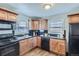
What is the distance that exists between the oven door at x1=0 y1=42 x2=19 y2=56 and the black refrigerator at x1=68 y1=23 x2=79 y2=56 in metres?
0.98

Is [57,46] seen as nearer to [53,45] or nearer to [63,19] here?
[53,45]

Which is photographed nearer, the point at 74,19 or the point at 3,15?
the point at 3,15

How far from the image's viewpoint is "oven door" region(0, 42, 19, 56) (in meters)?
1.39

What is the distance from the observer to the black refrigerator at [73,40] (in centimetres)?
155

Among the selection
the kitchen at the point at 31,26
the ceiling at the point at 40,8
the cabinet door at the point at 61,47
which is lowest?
the cabinet door at the point at 61,47

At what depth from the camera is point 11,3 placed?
1.42 metres

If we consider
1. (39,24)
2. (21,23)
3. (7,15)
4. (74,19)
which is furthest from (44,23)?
(7,15)

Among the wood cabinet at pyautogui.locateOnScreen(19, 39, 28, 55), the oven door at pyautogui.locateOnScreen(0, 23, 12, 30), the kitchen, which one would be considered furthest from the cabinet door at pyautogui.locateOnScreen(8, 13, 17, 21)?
the wood cabinet at pyautogui.locateOnScreen(19, 39, 28, 55)

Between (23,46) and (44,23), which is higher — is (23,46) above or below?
below

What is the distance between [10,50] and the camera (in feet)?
4.85

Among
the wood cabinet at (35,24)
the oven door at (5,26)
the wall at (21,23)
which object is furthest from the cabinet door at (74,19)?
the oven door at (5,26)

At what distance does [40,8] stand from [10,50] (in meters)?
0.90

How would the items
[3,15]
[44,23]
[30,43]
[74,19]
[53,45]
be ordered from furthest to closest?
[53,45] → [30,43] → [44,23] → [74,19] → [3,15]

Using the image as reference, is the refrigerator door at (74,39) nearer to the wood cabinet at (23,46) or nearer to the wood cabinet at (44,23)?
the wood cabinet at (44,23)
